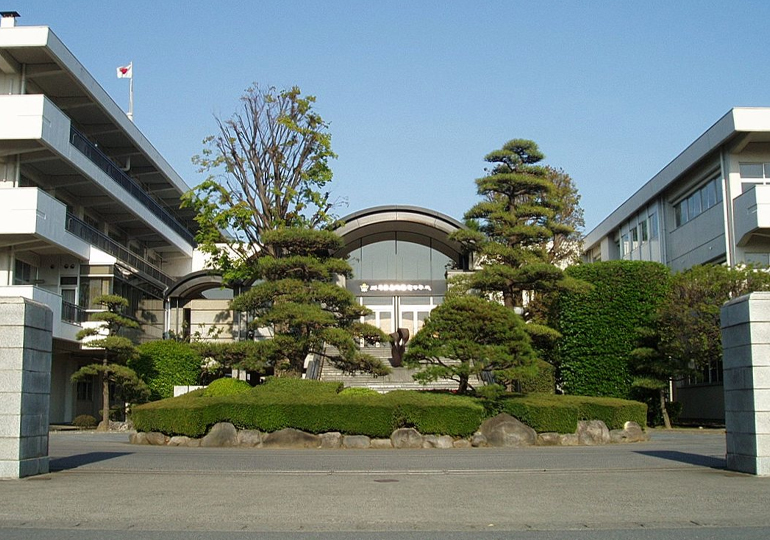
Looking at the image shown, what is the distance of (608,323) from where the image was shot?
28.8 meters

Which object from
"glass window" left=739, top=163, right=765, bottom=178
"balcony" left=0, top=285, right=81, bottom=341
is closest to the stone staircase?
"balcony" left=0, top=285, right=81, bottom=341

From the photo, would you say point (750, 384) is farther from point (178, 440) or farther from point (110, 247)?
point (110, 247)

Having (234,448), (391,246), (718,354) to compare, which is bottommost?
(234,448)

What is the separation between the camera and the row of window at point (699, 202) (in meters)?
31.2

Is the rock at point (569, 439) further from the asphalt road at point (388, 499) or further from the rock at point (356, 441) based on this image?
the rock at point (356, 441)

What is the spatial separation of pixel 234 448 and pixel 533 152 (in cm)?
1698

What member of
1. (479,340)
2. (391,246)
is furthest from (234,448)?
(391,246)

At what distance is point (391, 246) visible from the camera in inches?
1745

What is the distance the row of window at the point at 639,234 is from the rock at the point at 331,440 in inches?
908

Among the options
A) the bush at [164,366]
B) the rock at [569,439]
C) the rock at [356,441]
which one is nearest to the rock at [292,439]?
the rock at [356,441]

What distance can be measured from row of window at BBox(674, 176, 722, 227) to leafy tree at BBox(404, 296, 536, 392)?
537 inches

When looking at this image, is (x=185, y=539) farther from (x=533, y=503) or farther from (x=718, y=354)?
(x=718, y=354)

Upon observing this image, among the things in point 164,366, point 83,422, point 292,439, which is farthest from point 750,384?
point 83,422

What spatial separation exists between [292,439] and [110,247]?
60.6 ft
